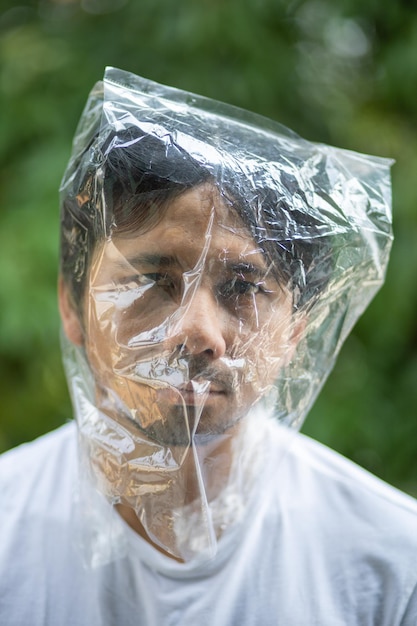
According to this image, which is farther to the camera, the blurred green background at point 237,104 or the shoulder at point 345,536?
the blurred green background at point 237,104

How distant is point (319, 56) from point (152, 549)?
4.59 ft

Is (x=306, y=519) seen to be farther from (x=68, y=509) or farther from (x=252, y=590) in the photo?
(x=68, y=509)

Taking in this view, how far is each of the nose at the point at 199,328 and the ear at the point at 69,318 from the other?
219 mm

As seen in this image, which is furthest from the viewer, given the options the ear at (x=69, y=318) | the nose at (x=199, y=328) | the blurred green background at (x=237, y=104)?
the blurred green background at (x=237, y=104)

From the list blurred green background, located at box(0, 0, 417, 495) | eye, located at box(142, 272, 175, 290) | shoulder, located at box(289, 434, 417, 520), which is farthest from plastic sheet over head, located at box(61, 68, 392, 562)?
blurred green background, located at box(0, 0, 417, 495)

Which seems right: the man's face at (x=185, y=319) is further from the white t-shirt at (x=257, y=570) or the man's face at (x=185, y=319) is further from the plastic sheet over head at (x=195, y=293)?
the white t-shirt at (x=257, y=570)

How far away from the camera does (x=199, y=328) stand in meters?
0.90

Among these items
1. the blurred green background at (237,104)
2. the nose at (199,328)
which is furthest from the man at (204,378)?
the blurred green background at (237,104)

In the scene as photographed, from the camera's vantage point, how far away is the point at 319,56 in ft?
6.33

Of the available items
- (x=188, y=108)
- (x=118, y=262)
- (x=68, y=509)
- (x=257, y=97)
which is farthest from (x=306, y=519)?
(x=257, y=97)

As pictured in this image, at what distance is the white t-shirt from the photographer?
1004mm

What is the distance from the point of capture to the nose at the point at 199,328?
2.97 feet

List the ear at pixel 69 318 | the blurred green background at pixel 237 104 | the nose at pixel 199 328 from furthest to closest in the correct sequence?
1. the blurred green background at pixel 237 104
2. the ear at pixel 69 318
3. the nose at pixel 199 328

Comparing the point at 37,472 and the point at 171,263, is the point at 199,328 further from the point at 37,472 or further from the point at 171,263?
the point at 37,472
